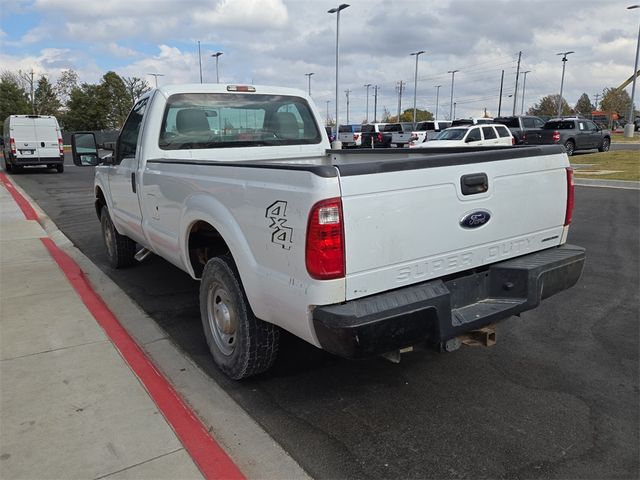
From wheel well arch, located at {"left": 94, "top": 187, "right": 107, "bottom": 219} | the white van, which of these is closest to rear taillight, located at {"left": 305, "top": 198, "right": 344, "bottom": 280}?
wheel well arch, located at {"left": 94, "top": 187, "right": 107, "bottom": 219}

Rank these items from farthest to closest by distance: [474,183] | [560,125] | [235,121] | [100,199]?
[560,125] < [100,199] < [235,121] < [474,183]

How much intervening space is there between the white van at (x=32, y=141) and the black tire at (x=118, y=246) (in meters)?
17.6

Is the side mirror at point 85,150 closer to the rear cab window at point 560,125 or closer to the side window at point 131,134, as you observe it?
the side window at point 131,134

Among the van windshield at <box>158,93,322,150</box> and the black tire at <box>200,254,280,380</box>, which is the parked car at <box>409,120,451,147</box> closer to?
the van windshield at <box>158,93,322,150</box>

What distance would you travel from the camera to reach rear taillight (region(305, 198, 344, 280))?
97.0 inches

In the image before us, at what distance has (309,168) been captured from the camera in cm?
251

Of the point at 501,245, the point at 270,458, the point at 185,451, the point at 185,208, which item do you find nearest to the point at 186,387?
the point at 185,451

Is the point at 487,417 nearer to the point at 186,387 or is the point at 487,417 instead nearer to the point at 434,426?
the point at 434,426

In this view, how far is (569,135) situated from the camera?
79.4 ft

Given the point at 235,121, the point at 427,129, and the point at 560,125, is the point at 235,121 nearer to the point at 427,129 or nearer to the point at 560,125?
the point at 560,125

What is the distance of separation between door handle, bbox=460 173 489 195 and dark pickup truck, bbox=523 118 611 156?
23.1 metres

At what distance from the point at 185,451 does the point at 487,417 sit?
69.9 inches

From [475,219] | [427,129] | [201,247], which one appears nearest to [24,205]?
[201,247]

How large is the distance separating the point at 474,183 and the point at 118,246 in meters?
4.80
